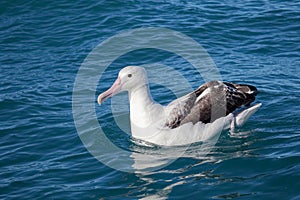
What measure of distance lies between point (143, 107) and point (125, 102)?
2146 mm

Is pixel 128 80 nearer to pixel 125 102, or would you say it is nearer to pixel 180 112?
pixel 180 112

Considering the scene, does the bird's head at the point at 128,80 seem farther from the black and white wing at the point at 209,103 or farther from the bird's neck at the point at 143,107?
the black and white wing at the point at 209,103

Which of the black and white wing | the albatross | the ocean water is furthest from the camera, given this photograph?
the black and white wing

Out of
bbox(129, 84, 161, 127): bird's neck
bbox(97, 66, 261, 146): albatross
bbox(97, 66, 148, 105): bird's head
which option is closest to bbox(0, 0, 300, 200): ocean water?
bbox(97, 66, 261, 146): albatross

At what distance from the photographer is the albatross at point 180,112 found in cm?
1138

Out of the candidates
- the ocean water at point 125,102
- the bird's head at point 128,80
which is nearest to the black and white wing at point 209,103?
the ocean water at point 125,102

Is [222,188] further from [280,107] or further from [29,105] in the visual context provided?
[29,105]

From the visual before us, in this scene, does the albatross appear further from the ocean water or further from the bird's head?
the ocean water

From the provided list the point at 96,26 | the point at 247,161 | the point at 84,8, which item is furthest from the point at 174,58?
the point at 247,161

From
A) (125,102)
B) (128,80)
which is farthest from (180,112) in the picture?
(125,102)

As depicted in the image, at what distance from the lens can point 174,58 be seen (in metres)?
15.6

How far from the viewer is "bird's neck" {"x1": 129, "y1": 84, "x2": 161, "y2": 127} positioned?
1148 centimetres

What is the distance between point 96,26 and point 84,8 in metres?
1.26

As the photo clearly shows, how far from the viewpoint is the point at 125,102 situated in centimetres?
1362
